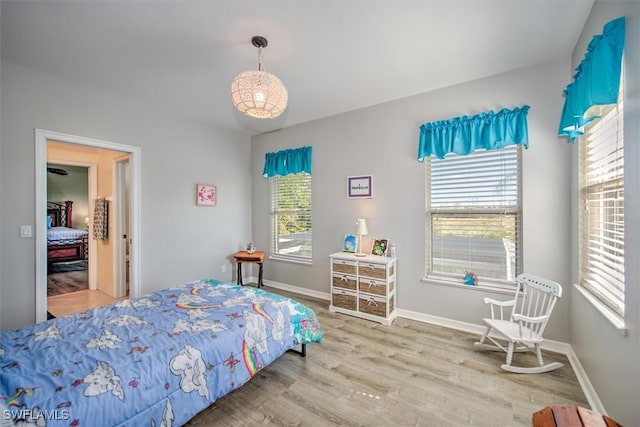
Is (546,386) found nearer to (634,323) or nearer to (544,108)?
(634,323)

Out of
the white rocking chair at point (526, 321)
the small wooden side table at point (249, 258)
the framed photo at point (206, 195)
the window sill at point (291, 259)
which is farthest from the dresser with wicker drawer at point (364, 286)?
the framed photo at point (206, 195)

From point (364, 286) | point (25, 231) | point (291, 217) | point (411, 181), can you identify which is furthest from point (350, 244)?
point (25, 231)

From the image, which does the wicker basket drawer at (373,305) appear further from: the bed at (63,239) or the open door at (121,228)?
the bed at (63,239)

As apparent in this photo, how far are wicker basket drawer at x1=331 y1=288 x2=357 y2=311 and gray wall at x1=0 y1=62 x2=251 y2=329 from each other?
2093 mm

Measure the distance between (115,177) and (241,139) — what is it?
2082 millimetres

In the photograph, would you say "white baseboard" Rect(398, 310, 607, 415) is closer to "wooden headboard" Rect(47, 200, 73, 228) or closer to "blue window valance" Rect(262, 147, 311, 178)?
"blue window valance" Rect(262, 147, 311, 178)

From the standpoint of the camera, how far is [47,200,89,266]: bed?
6.25m

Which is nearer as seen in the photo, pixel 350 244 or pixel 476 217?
pixel 476 217

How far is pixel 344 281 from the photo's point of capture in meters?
3.45

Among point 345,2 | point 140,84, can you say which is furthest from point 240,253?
point 345,2

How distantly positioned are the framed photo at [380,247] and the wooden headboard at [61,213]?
884 centimetres

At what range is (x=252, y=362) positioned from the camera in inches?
76.2

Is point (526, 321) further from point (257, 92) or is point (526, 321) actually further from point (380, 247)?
point (257, 92)

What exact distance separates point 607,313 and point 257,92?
8.87 ft
